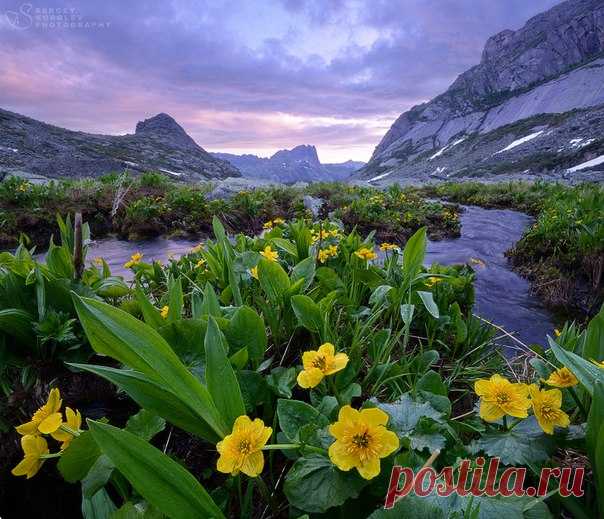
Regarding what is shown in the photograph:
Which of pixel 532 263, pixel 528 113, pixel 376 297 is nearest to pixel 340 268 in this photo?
pixel 376 297

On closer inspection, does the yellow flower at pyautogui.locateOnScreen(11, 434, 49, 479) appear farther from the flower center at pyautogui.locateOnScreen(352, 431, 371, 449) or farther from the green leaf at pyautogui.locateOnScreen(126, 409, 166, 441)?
the flower center at pyautogui.locateOnScreen(352, 431, 371, 449)

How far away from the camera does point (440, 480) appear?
86cm

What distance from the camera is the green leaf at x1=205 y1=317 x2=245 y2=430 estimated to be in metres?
0.99

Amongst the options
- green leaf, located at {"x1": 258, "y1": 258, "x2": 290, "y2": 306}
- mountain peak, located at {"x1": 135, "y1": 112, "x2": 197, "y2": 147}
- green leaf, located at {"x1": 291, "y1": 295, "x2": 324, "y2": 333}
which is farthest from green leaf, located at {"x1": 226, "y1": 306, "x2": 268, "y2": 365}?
mountain peak, located at {"x1": 135, "y1": 112, "x2": 197, "y2": 147}

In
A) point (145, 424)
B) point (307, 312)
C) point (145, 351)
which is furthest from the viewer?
point (307, 312)

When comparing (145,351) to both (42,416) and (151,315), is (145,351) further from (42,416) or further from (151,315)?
(151,315)

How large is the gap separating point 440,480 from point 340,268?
2050 mm

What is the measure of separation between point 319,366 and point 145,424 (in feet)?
1.83

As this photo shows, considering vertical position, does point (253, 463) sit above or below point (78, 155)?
below

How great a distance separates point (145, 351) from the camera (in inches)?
36.3

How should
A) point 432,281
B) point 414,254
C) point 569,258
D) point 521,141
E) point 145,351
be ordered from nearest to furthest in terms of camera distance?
point 145,351
point 414,254
point 432,281
point 569,258
point 521,141

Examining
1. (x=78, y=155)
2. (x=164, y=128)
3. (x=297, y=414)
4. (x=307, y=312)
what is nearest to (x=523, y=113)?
(x=78, y=155)

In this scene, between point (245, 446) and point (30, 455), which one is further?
point (30, 455)
